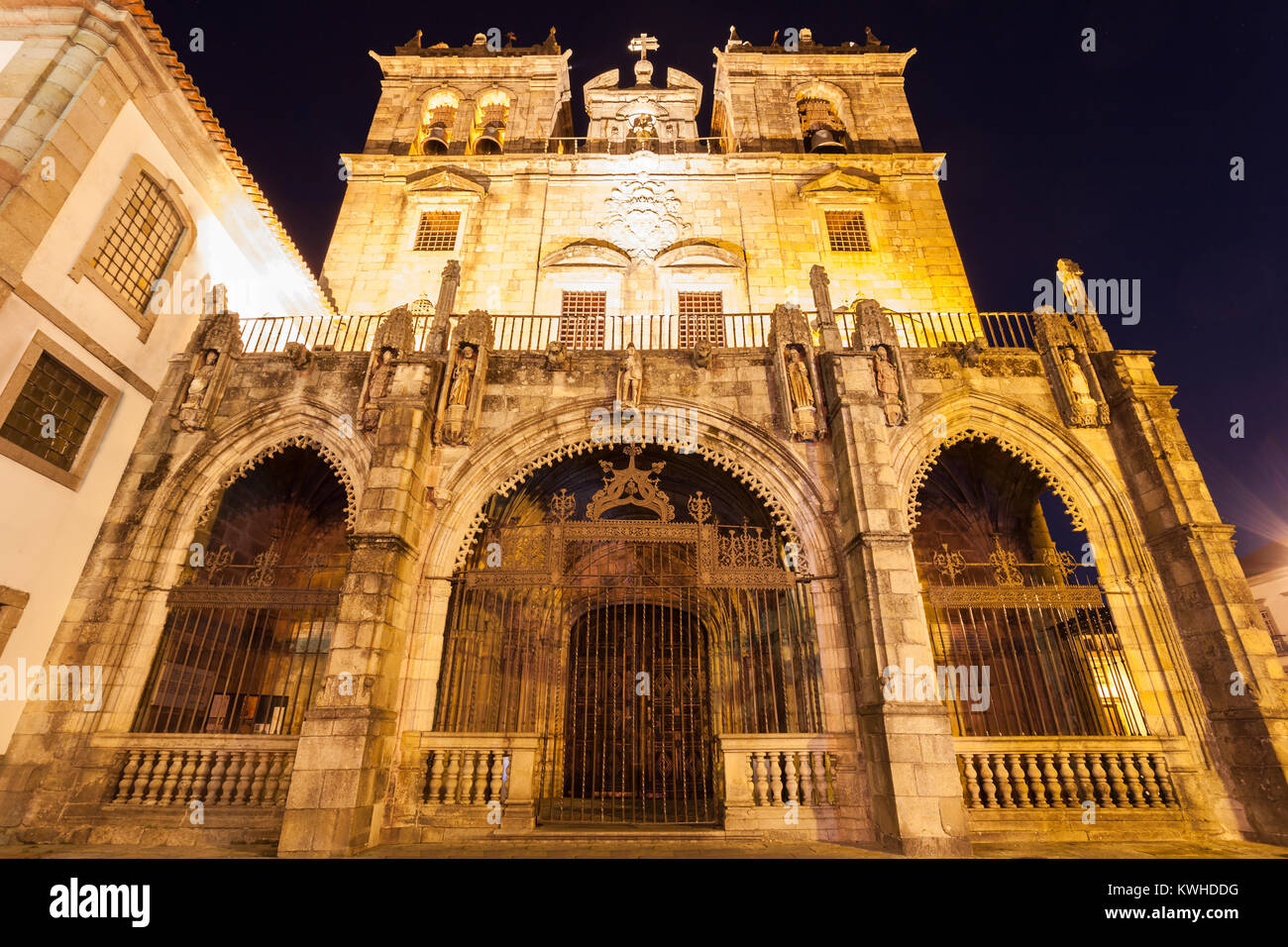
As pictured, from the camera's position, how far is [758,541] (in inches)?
386

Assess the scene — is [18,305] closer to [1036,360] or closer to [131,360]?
[131,360]

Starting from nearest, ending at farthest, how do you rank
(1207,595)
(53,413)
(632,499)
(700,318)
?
(1207,595), (53,413), (632,499), (700,318)

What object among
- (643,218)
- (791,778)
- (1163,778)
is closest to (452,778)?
(791,778)

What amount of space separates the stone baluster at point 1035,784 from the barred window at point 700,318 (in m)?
10.5

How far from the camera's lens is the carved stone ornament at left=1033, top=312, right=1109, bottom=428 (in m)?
10.2

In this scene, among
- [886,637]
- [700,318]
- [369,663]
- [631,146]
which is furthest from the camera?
[631,146]

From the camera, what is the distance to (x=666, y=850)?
23.9ft

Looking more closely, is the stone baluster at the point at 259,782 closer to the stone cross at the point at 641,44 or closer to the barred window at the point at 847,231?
the barred window at the point at 847,231

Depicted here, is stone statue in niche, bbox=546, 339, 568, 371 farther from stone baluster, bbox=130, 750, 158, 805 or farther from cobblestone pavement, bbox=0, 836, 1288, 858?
stone baluster, bbox=130, 750, 158, 805

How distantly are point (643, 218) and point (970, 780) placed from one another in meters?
15.4

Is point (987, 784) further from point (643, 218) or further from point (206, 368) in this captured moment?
point (643, 218)

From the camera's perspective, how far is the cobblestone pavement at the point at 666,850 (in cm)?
688

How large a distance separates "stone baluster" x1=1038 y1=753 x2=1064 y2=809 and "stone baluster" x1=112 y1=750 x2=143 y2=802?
42.7ft

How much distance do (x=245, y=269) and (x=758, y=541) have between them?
1336 centimetres
